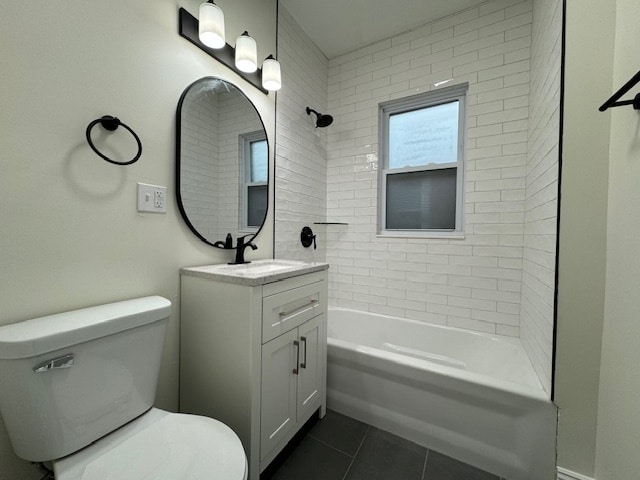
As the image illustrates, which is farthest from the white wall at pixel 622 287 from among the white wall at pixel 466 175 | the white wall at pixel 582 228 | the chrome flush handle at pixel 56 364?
the chrome flush handle at pixel 56 364

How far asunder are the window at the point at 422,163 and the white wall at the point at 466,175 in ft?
0.33

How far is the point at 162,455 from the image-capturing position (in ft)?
2.49

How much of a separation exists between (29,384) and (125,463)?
34 centimetres

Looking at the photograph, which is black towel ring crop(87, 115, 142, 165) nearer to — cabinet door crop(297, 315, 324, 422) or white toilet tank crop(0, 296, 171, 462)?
white toilet tank crop(0, 296, 171, 462)

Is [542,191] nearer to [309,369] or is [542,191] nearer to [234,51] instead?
[309,369]

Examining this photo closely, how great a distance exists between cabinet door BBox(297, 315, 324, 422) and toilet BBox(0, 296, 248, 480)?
0.54 meters

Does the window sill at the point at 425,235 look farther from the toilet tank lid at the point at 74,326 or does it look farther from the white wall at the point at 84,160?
the toilet tank lid at the point at 74,326

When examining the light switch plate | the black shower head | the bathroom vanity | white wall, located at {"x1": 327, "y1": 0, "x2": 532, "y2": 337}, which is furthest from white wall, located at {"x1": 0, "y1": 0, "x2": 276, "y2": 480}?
white wall, located at {"x1": 327, "y1": 0, "x2": 532, "y2": 337}

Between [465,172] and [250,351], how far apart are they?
194 centimetres

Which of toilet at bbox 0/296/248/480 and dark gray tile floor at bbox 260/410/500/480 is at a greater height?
toilet at bbox 0/296/248/480

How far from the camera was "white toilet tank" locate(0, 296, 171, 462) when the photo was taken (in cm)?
69

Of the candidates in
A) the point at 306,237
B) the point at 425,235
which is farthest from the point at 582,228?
the point at 306,237

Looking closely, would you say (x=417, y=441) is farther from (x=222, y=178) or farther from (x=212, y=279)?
(x=222, y=178)

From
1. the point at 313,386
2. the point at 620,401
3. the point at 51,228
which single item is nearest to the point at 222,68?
the point at 51,228
